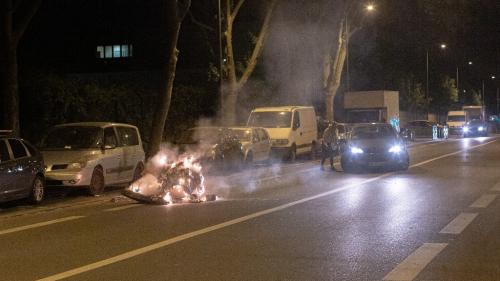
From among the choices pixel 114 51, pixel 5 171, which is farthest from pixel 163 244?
pixel 114 51

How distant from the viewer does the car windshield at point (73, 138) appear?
16.8 meters

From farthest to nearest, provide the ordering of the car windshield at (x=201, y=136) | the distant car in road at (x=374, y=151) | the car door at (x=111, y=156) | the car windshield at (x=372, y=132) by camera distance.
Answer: the car windshield at (x=201, y=136) < the car windshield at (x=372, y=132) < the distant car in road at (x=374, y=151) < the car door at (x=111, y=156)

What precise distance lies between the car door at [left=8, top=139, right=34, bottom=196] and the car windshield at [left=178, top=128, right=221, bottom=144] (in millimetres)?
8610

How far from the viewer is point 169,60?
70.4ft

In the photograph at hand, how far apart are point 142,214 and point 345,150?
9.90 meters

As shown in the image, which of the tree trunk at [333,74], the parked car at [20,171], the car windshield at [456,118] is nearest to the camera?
the parked car at [20,171]

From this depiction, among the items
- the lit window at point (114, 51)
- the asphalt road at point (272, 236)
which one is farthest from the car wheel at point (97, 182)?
the lit window at point (114, 51)

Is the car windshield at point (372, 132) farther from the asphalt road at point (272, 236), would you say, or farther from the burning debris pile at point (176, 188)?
the burning debris pile at point (176, 188)

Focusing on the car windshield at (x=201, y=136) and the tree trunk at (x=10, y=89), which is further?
the car windshield at (x=201, y=136)

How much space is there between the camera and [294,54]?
137 ft

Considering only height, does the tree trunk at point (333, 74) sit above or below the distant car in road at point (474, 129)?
above

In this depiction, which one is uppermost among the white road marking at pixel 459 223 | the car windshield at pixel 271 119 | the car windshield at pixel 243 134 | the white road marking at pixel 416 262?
the car windshield at pixel 271 119

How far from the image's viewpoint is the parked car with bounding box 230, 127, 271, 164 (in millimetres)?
23439

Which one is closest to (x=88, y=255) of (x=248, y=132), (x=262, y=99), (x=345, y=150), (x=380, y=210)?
Result: (x=380, y=210)
